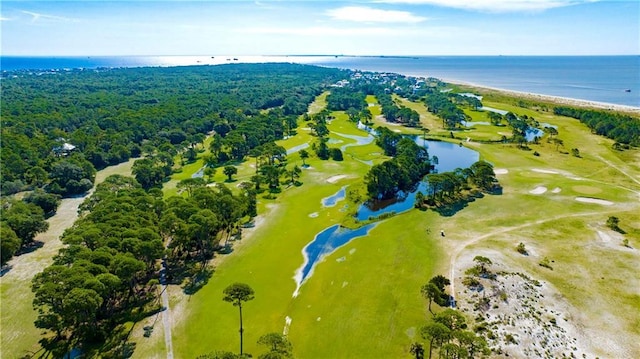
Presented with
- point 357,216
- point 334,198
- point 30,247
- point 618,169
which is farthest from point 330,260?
point 618,169

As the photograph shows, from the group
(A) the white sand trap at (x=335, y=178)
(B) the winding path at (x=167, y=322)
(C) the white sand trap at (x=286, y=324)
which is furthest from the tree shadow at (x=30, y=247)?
(A) the white sand trap at (x=335, y=178)

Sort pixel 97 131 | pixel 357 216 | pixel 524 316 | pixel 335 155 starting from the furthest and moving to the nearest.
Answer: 1. pixel 97 131
2. pixel 335 155
3. pixel 357 216
4. pixel 524 316

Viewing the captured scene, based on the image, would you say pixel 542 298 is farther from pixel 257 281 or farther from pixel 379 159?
pixel 379 159

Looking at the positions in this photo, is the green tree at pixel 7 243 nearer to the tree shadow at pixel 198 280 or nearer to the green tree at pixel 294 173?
A: the tree shadow at pixel 198 280

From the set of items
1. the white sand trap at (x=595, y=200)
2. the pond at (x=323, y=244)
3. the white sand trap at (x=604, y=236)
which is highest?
the white sand trap at (x=604, y=236)

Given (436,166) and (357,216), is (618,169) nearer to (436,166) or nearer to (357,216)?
(436,166)

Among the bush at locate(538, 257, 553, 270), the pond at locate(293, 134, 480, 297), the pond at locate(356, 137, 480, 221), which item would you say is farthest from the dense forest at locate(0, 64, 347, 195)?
the bush at locate(538, 257, 553, 270)

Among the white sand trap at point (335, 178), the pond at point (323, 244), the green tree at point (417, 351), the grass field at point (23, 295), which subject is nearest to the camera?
the green tree at point (417, 351)
